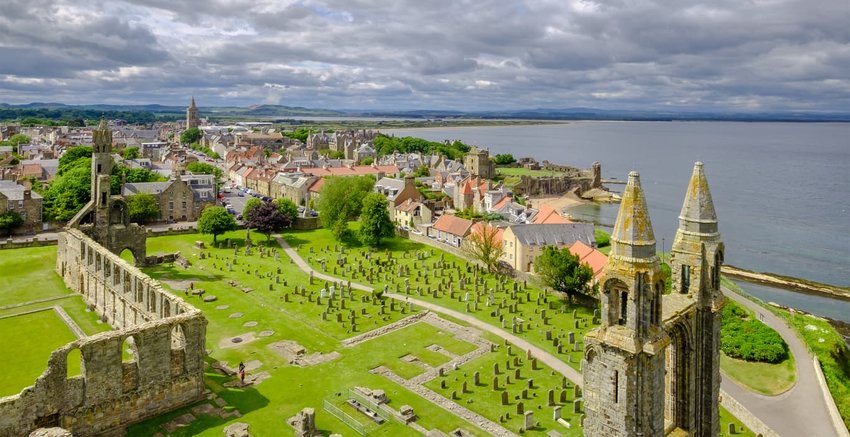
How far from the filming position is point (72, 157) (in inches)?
3246

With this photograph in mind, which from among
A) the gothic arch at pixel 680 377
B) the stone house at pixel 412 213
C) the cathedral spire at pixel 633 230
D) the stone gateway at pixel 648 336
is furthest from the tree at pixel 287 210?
the cathedral spire at pixel 633 230

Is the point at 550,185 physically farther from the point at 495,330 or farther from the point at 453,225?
the point at 495,330

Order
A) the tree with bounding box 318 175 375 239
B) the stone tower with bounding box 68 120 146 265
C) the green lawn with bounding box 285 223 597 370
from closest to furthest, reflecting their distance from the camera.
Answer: the green lawn with bounding box 285 223 597 370
the stone tower with bounding box 68 120 146 265
the tree with bounding box 318 175 375 239

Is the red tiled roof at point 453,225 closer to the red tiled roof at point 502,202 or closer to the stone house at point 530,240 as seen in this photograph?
the stone house at point 530,240

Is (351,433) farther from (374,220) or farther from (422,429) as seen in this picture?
(374,220)

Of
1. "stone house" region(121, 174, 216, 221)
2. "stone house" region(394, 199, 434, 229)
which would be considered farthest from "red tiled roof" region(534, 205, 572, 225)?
"stone house" region(121, 174, 216, 221)

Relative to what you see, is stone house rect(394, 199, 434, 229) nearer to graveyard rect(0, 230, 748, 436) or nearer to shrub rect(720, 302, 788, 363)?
graveyard rect(0, 230, 748, 436)

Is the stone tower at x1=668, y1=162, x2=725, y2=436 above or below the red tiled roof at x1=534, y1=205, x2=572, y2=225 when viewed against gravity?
above

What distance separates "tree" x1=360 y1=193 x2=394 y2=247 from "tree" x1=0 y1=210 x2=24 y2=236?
114 feet

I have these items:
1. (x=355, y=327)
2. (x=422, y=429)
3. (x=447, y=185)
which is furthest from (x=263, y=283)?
(x=447, y=185)

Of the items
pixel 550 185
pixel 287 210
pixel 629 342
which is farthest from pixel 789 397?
pixel 550 185

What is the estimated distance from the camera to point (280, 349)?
32000 mm

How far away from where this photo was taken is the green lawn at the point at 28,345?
27.0m

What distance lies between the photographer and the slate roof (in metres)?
52.3
